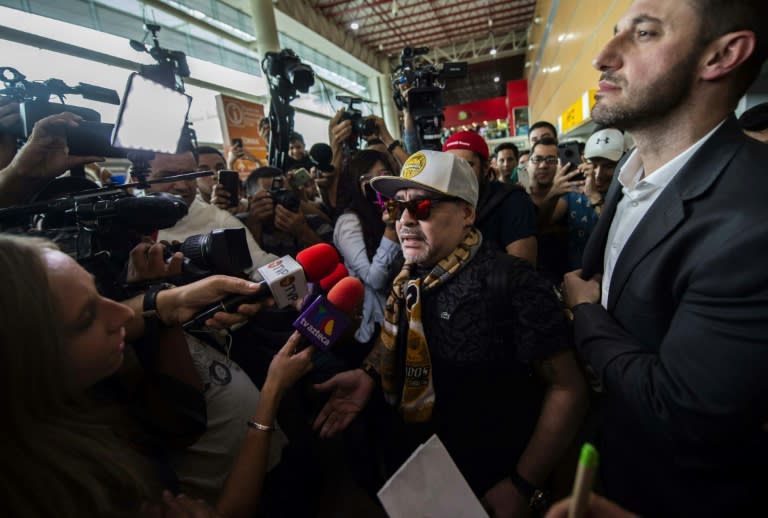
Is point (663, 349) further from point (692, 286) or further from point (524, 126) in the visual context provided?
point (524, 126)

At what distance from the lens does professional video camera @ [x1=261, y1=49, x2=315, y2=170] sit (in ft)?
7.28

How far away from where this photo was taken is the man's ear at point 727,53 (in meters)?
0.87

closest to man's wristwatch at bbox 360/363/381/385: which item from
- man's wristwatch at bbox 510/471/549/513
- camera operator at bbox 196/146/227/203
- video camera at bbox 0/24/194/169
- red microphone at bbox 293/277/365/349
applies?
red microphone at bbox 293/277/365/349

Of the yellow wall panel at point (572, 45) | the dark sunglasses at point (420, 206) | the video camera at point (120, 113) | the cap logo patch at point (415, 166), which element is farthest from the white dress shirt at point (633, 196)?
the yellow wall panel at point (572, 45)

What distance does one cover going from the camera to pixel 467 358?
127cm

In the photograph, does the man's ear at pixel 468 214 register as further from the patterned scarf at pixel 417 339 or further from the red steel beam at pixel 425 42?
the red steel beam at pixel 425 42

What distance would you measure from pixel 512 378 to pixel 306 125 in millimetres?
10623

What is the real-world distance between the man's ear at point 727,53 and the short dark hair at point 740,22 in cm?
2

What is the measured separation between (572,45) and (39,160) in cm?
659

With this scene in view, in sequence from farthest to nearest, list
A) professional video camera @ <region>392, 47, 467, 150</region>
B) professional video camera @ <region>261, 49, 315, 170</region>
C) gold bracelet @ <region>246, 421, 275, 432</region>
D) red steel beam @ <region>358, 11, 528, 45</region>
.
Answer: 1. red steel beam @ <region>358, 11, 528, 45</region>
2. professional video camera @ <region>392, 47, 467, 150</region>
3. professional video camera @ <region>261, 49, 315, 170</region>
4. gold bracelet @ <region>246, 421, 275, 432</region>

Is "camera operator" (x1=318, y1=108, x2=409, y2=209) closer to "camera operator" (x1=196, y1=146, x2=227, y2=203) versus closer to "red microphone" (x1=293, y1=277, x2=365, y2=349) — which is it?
"camera operator" (x1=196, y1=146, x2=227, y2=203)

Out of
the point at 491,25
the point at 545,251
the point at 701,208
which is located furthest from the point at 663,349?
the point at 491,25

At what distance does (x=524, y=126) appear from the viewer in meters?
13.0

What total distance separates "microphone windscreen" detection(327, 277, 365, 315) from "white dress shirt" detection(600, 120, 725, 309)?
0.89 metres
